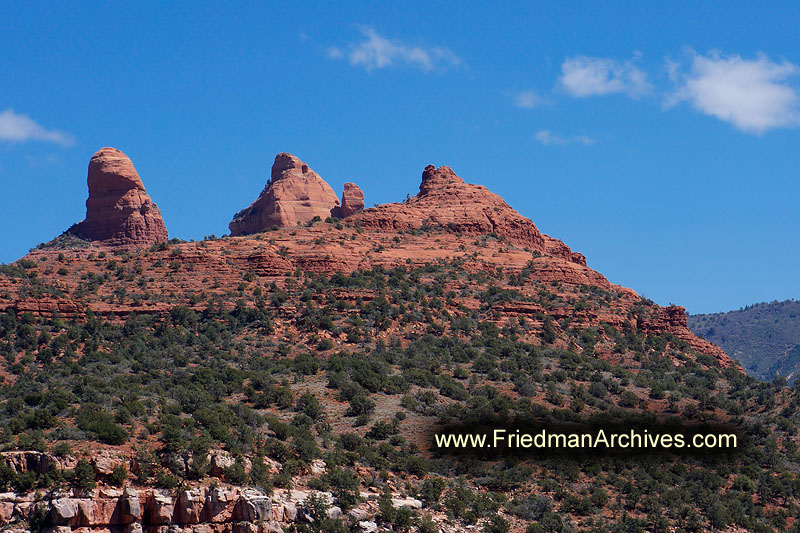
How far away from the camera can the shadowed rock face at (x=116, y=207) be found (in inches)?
4518

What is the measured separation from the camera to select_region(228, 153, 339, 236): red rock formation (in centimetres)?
12194

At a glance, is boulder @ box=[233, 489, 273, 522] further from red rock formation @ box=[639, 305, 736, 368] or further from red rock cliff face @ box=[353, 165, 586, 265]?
red rock cliff face @ box=[353, 165, 586, 265]

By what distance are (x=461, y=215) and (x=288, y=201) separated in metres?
27.3

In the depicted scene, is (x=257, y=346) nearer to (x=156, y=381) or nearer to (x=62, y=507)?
(x=156, y=381)

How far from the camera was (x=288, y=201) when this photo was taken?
123625mm

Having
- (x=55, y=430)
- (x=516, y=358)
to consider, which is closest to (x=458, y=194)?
(x=516, y=358)

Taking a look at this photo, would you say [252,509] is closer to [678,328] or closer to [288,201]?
[678,328]

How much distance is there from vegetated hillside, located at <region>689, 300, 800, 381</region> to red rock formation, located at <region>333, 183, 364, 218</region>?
63.2 m

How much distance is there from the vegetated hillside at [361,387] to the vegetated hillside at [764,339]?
69743 mm

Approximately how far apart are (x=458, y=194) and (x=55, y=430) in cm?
6059

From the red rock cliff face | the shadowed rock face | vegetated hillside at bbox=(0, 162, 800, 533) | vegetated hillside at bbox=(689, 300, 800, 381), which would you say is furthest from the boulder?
vegetated hillside at bbox=(689, 300, 800, 381)

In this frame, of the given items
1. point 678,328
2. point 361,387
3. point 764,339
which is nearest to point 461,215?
point 678,328

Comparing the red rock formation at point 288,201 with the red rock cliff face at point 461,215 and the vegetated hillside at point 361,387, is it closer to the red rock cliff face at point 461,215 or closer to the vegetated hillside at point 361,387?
the red rock cliff face at point 461,215

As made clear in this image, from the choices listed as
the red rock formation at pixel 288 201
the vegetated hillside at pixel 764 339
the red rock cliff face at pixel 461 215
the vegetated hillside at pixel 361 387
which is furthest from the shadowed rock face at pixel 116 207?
the vegetated hillside at pixel 764 339
